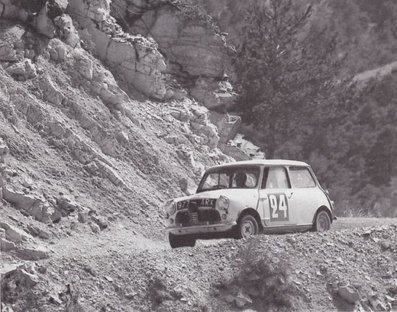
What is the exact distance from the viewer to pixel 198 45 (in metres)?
26.8

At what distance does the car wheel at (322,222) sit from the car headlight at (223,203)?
2.93m

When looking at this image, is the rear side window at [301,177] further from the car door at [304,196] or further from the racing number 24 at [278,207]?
the racing number 24 at [278,207]

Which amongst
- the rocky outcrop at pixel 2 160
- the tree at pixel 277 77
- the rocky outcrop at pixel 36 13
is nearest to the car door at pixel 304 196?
the rocky outcrop at pixel 2 160

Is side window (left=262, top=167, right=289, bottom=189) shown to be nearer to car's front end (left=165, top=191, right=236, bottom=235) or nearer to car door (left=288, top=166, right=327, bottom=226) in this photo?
car door (left=288, top=166, right=327, bottom=226)

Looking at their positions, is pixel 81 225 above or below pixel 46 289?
above

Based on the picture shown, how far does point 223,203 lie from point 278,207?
1.55 metres

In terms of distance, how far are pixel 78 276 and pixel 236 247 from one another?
3025mm

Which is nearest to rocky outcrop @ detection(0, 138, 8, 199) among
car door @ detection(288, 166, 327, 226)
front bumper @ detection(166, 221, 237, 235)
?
front bumper @ detection(166, 221, 237, 235)

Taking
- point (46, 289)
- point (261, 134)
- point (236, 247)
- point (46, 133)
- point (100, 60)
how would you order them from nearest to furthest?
point (46, 289)
point (236, 247)
point (46, 133)
point (100, 60)
point (261, 134)

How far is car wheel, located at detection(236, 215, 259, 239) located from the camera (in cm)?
1447

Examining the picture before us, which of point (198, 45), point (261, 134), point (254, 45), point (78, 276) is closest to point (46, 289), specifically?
point (78, 276)

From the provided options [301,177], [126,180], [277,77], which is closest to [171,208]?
[301,177]

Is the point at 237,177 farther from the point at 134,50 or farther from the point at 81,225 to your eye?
the point at 134,50

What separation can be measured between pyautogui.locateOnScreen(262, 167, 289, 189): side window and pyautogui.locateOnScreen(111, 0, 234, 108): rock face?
10087mm
